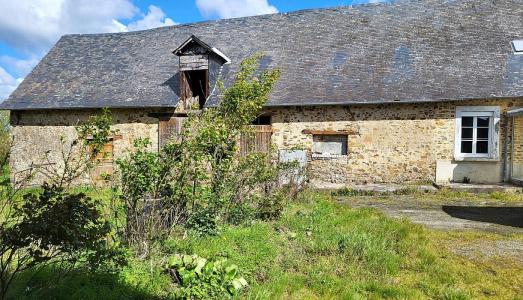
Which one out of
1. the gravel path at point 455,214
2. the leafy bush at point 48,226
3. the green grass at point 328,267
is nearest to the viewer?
the leafy bush at point 48,226

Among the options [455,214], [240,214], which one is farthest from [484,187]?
[240,214]

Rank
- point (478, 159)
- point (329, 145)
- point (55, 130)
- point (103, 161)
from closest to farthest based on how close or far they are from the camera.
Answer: point (103, 161), point (478, 159), point (329, 145), point (55, 130)

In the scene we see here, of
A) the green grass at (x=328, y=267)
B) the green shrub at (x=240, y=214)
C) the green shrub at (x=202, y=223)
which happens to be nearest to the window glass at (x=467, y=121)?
the green grass at (x=328, y=267)

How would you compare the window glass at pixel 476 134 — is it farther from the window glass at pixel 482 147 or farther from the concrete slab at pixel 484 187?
the concrete slab at pixel 484 187

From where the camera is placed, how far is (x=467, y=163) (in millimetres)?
11930

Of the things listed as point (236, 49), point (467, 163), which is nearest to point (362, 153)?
point (467, 163)

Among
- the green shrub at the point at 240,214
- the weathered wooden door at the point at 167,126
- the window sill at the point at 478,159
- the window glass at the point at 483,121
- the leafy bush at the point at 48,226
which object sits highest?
the window glass at the point at 483,121

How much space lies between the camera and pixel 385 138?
41.0 ft

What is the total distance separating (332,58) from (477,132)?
5273 millimetres

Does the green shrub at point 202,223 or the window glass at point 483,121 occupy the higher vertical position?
the window glass at point 483,121

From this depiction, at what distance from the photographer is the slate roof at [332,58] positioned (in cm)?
1235

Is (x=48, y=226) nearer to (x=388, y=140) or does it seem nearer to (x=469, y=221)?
(x=469, y=221)

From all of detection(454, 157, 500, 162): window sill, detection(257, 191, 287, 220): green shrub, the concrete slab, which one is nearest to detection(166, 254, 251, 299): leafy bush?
detection(257, 191, 287, 220): green shrub

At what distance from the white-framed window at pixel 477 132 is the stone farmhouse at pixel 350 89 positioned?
3cm
